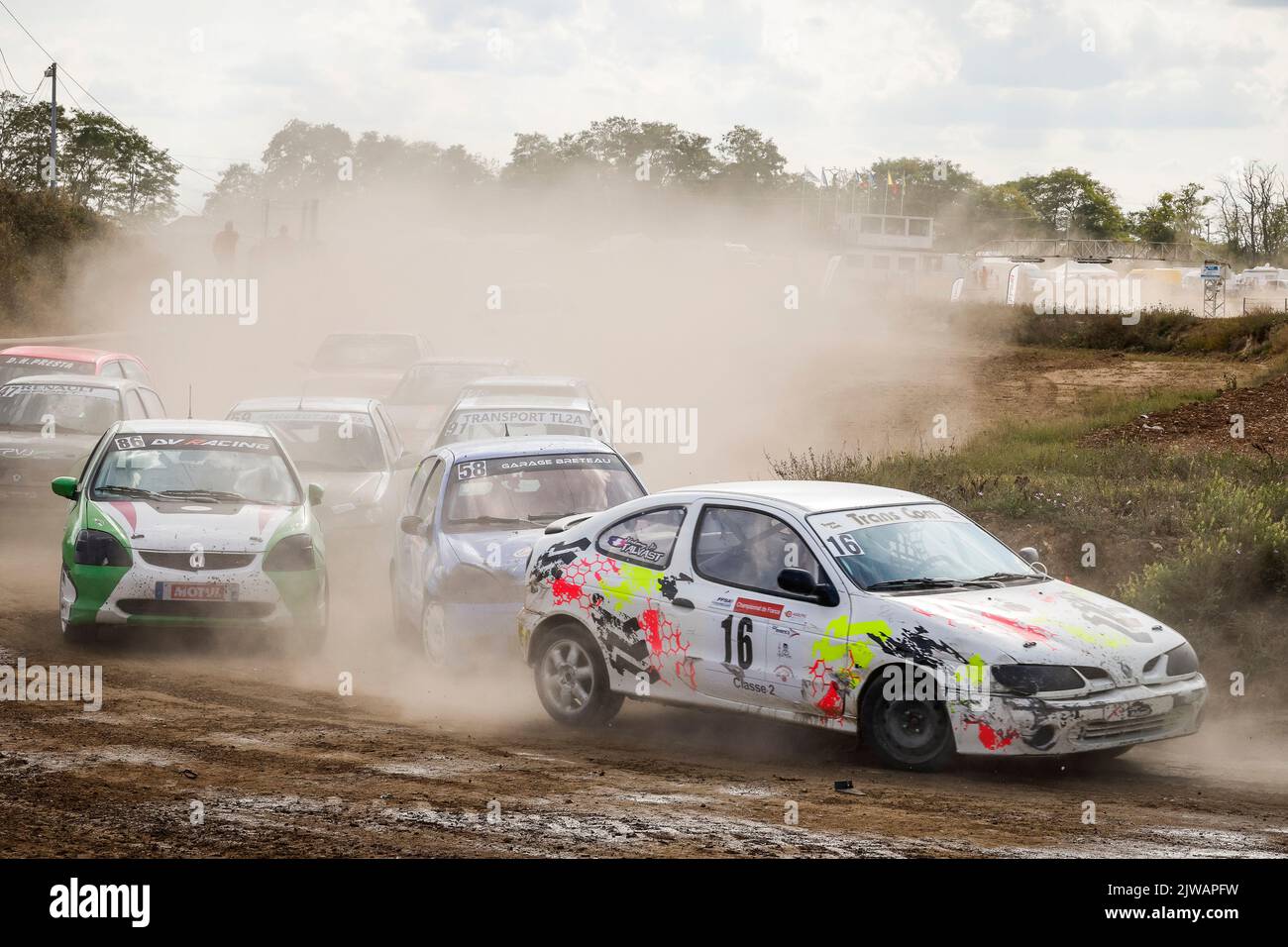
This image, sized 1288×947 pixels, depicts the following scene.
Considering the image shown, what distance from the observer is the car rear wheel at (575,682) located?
9.26m

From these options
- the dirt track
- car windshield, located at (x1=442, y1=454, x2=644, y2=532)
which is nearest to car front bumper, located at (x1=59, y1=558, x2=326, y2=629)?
the dirt track

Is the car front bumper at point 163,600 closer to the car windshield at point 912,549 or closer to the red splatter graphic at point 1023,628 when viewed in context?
the car windshield at point 912,549

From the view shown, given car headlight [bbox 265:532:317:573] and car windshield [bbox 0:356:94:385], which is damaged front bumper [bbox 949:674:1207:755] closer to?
car headlight [bbox 265:532:317:573]

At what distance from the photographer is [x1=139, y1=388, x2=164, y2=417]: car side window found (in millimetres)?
18297

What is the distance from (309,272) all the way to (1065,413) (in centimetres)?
3502

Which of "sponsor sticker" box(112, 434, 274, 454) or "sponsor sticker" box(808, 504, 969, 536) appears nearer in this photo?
"sponsor sticker" box(808, 504, 969, 536)

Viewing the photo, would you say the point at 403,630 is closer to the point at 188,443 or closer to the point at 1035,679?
the point at 188,443

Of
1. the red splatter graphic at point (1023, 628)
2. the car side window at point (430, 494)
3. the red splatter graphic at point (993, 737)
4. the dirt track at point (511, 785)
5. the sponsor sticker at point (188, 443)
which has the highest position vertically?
the sponsor sticker at point (188, 443)

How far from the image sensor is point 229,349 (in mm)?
43375

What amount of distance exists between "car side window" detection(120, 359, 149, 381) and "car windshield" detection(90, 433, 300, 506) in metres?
7.84

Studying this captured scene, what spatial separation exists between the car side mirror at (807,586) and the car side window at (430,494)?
432cm

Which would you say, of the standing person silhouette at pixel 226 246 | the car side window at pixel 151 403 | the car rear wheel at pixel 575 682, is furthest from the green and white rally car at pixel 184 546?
the standing person silhouette at pixel 226 246

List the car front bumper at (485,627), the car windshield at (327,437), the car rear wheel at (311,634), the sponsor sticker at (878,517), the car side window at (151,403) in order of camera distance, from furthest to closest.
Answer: the car side window at (151,403) < the car windshield at (327,437) < the car rear wheel at (311,634) < the car front bumper at (485,627) < the sponsor sticker at (878,517)
